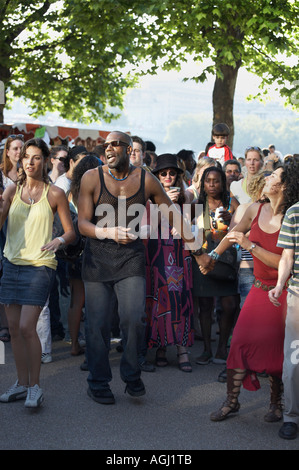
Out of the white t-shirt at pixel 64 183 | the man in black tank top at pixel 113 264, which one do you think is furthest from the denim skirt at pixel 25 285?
the white t-shirt at pixel 64 183

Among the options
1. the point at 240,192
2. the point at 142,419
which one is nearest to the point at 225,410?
→ the point at 142,419

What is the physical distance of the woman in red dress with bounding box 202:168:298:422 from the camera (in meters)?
5.20

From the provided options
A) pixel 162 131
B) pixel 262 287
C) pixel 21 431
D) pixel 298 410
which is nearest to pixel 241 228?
pixel 262 287

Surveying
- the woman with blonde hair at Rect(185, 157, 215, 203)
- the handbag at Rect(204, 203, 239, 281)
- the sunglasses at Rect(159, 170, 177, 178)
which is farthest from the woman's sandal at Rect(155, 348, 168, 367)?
the sunglasses at Rect(159, 170, 177, 178)

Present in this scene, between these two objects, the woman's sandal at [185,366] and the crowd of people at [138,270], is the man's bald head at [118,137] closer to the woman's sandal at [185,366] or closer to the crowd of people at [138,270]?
the crowd of people at [138,270]

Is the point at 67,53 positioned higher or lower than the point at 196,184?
higher

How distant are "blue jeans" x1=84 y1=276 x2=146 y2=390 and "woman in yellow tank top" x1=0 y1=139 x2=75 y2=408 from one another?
40cm

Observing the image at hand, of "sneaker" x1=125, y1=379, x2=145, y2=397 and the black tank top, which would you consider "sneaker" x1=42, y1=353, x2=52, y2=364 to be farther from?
the black tank top

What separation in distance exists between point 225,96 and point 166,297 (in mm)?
10724

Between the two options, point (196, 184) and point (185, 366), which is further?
point (196, 184)

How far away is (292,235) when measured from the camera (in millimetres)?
4988

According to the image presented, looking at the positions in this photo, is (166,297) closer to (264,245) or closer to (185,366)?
(185,366)

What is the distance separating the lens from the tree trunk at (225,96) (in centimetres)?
1675
